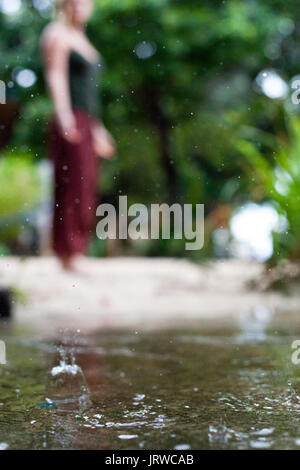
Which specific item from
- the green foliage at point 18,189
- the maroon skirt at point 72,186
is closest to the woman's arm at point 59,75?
the maroon skirt at point 72,186

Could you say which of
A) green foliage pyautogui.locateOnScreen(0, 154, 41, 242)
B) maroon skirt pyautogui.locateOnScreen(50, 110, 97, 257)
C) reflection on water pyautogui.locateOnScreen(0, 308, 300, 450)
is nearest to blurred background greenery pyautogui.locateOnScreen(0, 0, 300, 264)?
green foliage pyautogui.locateOnScreen(0, 154, 41, 242)

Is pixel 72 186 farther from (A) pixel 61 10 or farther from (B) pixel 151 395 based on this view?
(B) pixel 151 395

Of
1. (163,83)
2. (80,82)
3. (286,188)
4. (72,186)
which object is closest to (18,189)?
(163,83)

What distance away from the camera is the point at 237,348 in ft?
6.77

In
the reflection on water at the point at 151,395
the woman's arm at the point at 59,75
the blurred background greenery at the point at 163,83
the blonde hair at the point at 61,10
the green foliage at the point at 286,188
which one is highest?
the blurred background greenery at the point at 163,83

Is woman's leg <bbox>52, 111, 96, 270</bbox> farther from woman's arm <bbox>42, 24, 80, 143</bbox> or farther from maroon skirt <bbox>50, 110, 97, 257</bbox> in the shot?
woman's arm <bbox>42, 24, 80, 143</bbox>

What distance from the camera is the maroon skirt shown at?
4.34m

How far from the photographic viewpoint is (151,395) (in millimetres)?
1286

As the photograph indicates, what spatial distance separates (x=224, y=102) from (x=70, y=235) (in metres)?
8.85

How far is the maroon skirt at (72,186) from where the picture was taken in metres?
4.34

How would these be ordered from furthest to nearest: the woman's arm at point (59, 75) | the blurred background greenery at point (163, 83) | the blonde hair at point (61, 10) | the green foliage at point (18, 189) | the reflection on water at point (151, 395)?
the blurred background greenery at point (163, 83), the green foliage at point (18, 189), the blonde hair at point (61, 10), the woman's arm at point (59, 75), the reflection on water at point (151, 395)

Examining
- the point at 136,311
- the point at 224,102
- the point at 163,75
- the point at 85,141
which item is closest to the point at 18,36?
the point at 163,75

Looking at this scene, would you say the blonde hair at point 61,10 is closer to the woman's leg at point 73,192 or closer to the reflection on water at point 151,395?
the woman's leg at point 73,192

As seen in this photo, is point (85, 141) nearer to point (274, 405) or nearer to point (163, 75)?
point (274, 405)
